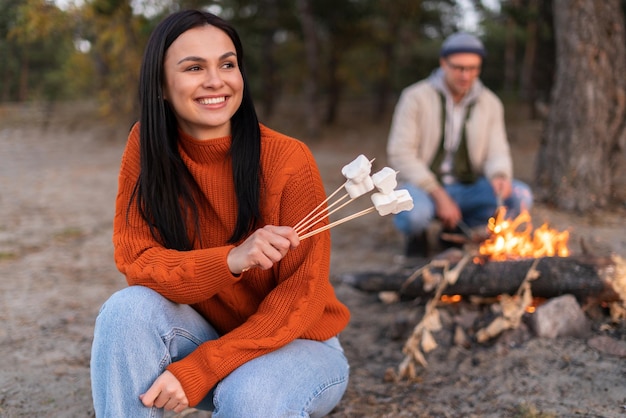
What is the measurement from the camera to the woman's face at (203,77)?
6.40ft

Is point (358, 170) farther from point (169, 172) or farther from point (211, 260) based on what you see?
point (169, 172)

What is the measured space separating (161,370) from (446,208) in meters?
2.67

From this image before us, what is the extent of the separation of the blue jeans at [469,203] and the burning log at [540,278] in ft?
2.53

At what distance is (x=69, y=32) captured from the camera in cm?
1295

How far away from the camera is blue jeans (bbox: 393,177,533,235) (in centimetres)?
420

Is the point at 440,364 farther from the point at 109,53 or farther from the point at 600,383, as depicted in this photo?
the point at 109,53

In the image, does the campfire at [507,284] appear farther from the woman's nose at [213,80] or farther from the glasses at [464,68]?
the woman's nose at [213,80]

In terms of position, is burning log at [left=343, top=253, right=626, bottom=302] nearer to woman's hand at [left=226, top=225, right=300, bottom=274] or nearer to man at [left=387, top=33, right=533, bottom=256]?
man at [left=387, top=33, right=533, bottom=256]

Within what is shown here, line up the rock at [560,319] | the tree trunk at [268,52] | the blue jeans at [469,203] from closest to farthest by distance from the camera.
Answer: the rock at [560,319] → the blue jeans at [469,203] → the tree trunk at [268,52]

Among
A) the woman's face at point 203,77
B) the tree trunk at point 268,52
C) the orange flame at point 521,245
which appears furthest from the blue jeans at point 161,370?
the tree trunk at point 268,52

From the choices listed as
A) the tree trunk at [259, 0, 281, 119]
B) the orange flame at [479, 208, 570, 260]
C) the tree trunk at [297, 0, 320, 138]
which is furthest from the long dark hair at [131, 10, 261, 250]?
the tree trunk at [259, 0, 281, 119]

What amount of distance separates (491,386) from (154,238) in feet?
5.30

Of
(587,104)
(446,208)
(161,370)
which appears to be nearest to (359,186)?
(161,370)

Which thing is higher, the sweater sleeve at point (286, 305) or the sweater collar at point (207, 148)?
the sweater collar at point (207, 148)
